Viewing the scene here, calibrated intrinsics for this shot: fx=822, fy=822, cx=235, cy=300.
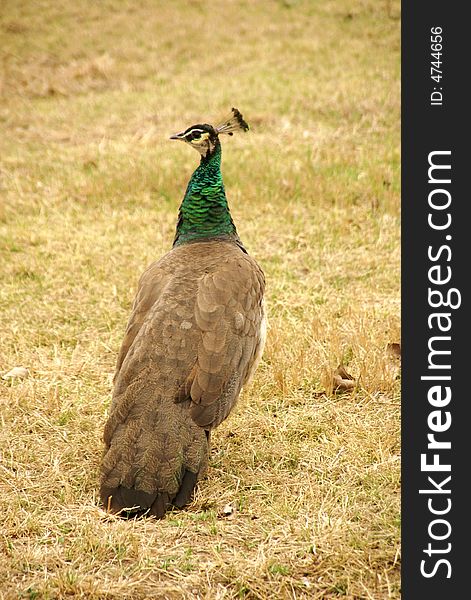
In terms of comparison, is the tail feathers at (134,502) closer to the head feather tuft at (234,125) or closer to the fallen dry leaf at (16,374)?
the fallen dry leaf at (16,374)

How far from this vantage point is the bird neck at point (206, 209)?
4.98 metres

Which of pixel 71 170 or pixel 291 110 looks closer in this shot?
pixel 71 170

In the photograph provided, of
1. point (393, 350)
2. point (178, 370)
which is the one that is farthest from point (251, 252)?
point (178, 370)

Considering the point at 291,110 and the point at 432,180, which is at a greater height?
the point at 291,110

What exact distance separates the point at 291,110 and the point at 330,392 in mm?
6886

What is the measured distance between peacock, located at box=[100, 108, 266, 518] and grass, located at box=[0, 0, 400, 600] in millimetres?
198

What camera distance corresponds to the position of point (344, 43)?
13.8 meters

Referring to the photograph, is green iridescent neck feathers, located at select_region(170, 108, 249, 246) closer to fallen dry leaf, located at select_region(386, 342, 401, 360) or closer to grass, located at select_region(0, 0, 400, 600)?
grass, located at select_region(0, 0, 400, 600)

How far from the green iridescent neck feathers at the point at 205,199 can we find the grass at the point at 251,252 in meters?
0.95

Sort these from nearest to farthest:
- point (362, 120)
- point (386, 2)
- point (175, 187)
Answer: point (175, 187) < point (362, 120) < point (386, 2)

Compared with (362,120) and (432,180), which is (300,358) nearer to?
(432,180)

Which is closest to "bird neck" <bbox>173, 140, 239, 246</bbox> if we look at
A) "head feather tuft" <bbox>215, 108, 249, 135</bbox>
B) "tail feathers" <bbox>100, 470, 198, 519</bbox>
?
"head feather tuft" <bbox>215, 108, 249, 135</bbox>

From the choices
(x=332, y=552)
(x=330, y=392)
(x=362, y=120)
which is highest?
(x=362, y=120)

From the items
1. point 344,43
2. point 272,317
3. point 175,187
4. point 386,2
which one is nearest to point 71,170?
point 175,187
